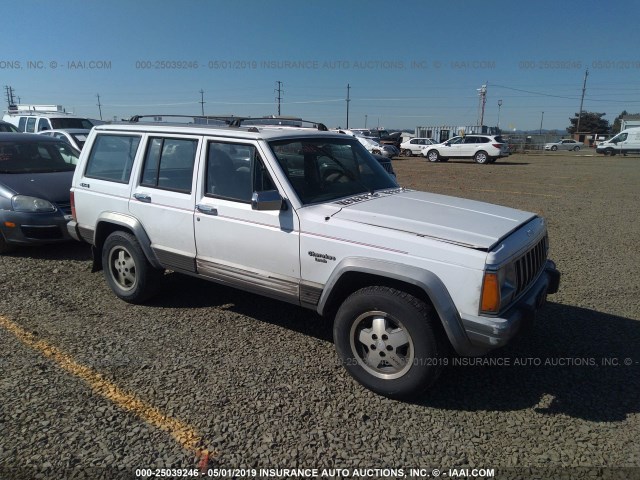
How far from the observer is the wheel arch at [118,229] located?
454 cm

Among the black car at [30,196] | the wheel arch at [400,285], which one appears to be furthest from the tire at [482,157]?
the wheel arch at [400,285]

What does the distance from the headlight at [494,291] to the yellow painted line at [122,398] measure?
6.25ft

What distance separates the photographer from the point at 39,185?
6629 millimetres

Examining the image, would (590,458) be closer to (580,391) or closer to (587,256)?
(580,391)

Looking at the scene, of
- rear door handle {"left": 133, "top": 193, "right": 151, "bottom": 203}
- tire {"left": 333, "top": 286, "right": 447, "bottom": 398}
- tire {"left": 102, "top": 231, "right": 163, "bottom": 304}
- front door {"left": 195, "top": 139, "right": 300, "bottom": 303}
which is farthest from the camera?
tire {"left": 102, "top": 231, "right": 163, "bottom": 304}

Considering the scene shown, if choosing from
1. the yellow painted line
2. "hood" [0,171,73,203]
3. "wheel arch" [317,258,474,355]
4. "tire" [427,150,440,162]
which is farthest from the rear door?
"tire" [427,150,440,162]

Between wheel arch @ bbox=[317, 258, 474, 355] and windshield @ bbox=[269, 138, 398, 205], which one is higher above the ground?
windshield @ bbox=[269, 138, 398, 205]

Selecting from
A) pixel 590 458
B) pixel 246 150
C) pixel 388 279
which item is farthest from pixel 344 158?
pixel 590 458

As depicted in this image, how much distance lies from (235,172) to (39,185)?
4.21 metres

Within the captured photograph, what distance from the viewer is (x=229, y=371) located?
3.61m

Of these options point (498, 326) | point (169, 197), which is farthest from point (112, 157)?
point (498, 326)

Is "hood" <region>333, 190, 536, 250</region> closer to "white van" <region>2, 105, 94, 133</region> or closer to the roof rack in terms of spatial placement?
the roof rack

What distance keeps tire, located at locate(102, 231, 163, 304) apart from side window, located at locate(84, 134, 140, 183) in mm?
636

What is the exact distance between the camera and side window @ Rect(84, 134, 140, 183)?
4754 millimetres
